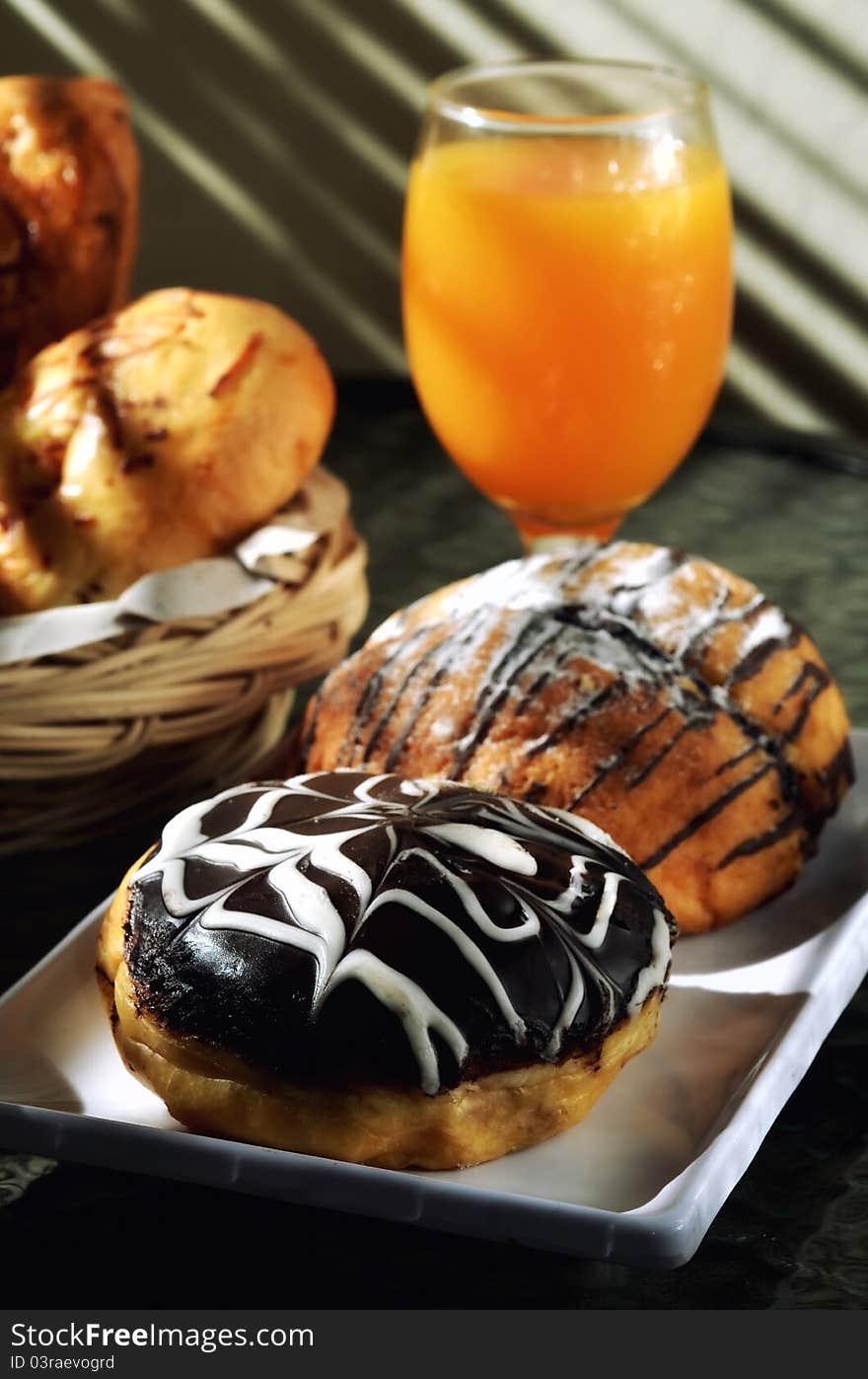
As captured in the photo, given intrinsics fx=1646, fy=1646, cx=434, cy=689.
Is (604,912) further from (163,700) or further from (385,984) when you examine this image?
(163,700)

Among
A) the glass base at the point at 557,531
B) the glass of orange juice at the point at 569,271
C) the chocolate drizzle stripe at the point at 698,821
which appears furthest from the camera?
the glass base at the point at 557,531

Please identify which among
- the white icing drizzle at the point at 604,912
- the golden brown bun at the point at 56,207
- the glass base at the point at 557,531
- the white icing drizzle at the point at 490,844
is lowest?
the glass base at the point at 557,531

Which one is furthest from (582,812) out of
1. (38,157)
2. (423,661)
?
(38,157)

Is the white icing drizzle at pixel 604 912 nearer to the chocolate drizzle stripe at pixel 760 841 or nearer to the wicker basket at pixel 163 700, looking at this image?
the chocolate drizzle stripe at pixel 760 841

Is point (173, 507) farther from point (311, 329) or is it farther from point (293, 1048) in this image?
point (311, 329)

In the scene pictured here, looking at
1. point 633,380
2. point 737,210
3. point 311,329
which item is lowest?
point 311,329

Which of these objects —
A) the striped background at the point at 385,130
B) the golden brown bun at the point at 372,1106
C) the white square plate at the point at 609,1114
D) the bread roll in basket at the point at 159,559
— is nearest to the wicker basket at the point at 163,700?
the bread roll in basket at the point at 159,559

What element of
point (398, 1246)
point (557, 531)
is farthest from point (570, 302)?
point (398, 1246)
